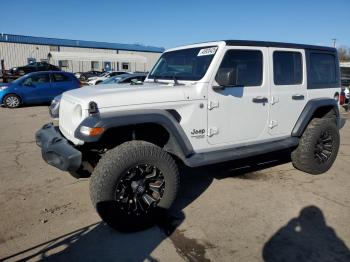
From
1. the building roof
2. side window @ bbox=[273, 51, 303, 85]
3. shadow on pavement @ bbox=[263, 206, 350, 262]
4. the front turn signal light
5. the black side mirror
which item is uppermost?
the building roof

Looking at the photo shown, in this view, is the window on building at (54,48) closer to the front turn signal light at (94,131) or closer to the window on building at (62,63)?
the window on building at (62,63)

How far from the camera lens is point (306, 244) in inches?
126

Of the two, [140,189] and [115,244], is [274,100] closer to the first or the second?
[140,189]

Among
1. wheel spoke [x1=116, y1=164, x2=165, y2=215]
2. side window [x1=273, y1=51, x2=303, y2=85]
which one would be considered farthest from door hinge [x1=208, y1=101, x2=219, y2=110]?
side window [x1=273, y1=51, x2=303, y2=85]

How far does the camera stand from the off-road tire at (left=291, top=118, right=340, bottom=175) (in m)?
5.00

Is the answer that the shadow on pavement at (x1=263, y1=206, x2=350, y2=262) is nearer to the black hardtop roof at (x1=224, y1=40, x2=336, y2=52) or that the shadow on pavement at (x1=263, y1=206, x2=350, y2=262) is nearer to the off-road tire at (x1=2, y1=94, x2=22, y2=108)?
the black hardtop roof at (x1=224, y1=40, x2=336, y2=52)

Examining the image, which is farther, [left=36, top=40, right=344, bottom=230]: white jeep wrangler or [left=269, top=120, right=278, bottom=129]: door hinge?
[left=269, top=120, right=278, bottom=129]: door hinge

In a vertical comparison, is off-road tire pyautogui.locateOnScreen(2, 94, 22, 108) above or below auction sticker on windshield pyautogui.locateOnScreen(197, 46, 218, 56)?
below

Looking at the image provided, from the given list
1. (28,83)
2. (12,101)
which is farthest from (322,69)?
(12,101)

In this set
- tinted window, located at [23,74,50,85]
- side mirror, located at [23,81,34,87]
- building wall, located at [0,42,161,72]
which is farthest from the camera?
building wall, located at [0,42,161,72]

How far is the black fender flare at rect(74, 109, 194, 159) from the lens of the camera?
3141mm

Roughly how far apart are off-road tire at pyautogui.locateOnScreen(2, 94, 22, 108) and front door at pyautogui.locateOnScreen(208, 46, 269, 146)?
37.9 ft

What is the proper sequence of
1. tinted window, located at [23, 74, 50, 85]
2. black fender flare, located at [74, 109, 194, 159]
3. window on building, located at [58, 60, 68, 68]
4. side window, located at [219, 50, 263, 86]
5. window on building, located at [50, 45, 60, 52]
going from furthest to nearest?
window on building, located at [50, 45, 60, 52], window on building, located at [58, 60, 68, 68], tinted window, located at [23, 74, 50, 85], side window, located at [219, 50, 263, 86], black fender flare, located at [74, 109, 194, 159]

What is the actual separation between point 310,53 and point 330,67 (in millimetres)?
640
